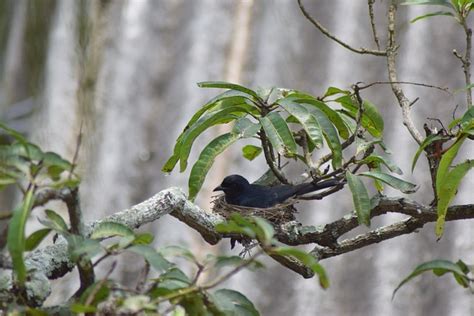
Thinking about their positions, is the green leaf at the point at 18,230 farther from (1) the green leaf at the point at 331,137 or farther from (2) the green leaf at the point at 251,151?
(2) the green leaf at the point at 251,151

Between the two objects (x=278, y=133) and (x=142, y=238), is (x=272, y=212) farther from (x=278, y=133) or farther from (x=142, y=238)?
(x=142, y=238)

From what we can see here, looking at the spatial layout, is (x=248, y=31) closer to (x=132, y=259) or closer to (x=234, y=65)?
(x=234, y=65)

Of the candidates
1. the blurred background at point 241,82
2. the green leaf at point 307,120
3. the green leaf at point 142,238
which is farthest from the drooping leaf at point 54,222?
the blurred background at point 241,82

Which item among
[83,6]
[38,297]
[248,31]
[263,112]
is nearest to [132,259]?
[248,31]

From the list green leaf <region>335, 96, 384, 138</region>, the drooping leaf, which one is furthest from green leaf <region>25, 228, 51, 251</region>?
green leaf <region>335, 96, 384, 138</region>

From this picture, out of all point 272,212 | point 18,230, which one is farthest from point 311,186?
point 18,230

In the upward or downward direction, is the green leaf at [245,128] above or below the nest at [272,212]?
above

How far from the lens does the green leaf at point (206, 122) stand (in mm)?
1764

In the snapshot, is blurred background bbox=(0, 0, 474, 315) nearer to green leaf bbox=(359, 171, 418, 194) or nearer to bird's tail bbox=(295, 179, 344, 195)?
bird's tail bbox=(295, 179, 344, 195)

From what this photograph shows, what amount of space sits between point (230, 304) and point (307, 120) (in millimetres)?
521

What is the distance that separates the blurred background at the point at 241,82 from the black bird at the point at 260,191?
630 mm

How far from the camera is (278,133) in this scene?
67.9 inches

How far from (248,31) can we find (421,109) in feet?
3.68

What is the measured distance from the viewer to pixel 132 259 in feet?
12.3
